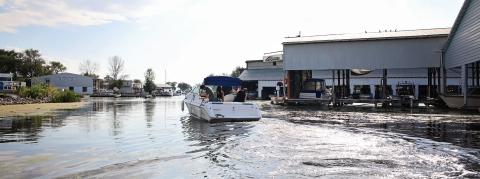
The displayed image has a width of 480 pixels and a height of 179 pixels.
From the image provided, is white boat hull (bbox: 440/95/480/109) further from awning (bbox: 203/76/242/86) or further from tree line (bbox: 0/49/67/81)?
tree line (bbox: 0/49/67/81)

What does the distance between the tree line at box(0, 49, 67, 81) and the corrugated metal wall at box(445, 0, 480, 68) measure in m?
99.6

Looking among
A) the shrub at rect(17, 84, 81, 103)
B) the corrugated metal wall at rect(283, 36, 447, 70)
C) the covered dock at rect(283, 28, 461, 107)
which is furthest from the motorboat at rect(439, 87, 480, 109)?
the shrub at rect(17, 84, 81, 103)

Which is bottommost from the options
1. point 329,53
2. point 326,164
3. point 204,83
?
point 326,164

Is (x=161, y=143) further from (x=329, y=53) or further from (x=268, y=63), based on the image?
(x=268, y=63)

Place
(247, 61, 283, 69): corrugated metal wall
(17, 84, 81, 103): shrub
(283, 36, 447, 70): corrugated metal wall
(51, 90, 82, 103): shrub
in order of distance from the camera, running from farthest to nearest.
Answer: (247, 61, 283, 69): corrugated metal wall < (51, 90, 82, 103): shrub < (17, 84, 81, 103): shrub < (283, 36, 447, 70): corrugated metal wall

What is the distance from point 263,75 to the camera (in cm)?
7656

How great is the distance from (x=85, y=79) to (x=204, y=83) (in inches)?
3689

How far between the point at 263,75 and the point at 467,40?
45496 millimetres

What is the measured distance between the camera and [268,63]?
260 feet

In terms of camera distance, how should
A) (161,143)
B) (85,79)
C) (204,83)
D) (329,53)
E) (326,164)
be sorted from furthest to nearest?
(85,79), (329,53), (204,83), (161,143), (326,164)

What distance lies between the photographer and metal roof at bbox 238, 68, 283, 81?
244 feet

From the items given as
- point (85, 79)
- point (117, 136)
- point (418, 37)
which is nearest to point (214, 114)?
point (117, 136)

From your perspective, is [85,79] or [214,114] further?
[85,79]

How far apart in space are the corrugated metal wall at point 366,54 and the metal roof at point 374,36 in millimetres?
359
